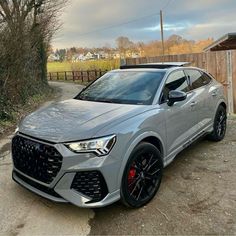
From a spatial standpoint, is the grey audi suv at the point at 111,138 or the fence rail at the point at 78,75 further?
the fence rail at the point at 78,75

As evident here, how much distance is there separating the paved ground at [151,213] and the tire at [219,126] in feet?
4.83

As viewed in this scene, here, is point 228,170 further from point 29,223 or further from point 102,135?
point 29,223

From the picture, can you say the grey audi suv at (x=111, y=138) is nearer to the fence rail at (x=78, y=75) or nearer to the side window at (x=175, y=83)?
the side window at (x=175, y=83)

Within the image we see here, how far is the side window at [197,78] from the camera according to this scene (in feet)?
17.6

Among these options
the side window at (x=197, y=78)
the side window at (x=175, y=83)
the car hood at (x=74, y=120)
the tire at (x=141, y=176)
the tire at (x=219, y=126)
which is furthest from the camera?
the tire at (x=219, y=126)

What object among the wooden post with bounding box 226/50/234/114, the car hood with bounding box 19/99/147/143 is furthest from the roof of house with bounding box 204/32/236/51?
the car hood with bounding box 19/99/147/143

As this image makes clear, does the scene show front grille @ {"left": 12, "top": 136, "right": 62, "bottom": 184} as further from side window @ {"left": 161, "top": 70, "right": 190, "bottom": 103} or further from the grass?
the grass

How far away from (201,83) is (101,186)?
3220 millimetres

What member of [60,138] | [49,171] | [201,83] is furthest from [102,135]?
[201,83]

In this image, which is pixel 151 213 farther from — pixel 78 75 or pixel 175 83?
pixel 78 75

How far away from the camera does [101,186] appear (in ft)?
10.7

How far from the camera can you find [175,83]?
190 inches

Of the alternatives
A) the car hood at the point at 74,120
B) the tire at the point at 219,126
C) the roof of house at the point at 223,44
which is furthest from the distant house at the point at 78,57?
the car hood at the point at 74,120

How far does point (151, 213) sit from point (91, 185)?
861 mm
